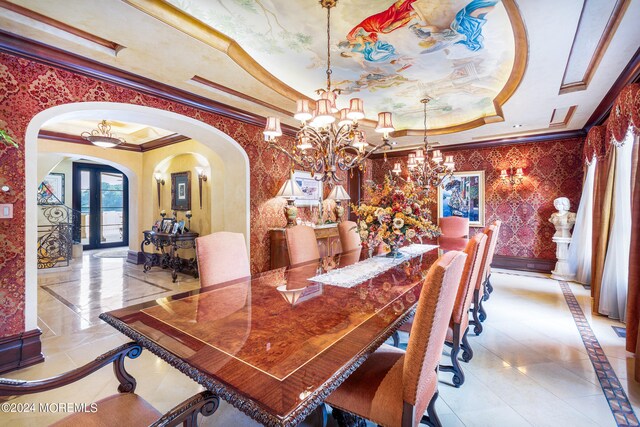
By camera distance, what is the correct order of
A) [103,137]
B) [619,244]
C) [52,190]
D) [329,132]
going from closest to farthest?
[329,132], [619,244], [103,137], [52,190]

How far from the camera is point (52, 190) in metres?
8.05

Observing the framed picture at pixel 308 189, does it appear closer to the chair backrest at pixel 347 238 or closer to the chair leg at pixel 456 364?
the chair backrest at pixel 347 238

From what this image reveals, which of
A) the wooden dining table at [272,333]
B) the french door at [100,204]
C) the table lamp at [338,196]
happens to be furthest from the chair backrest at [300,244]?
the french door at [100,204]

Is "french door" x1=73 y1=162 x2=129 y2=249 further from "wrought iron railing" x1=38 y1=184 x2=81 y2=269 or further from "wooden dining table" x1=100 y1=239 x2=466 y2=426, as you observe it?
"wooden dining table" x1=100 y1=239 x2=466 y2=426

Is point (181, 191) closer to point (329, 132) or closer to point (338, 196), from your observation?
point (338, 196)

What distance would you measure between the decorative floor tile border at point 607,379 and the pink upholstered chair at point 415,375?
1385 mm

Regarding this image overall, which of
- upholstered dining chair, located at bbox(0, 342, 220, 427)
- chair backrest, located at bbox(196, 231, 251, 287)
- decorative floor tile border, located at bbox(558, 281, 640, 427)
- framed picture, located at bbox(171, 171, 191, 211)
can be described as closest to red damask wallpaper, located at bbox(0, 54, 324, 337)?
chair backrest, located at bbox(196, 231, 251, 287)

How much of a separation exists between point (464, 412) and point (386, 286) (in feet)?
2.97

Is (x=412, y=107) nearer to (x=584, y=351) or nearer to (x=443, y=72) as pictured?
(x=443, y=72)

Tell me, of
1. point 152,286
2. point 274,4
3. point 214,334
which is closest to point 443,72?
point 274,4

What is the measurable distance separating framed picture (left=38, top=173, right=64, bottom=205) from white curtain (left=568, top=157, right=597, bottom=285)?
37.9ft

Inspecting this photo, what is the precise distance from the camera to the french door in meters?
8.74

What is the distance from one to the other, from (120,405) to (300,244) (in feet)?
6.21

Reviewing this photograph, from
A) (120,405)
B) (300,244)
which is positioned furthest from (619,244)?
(120,405)
